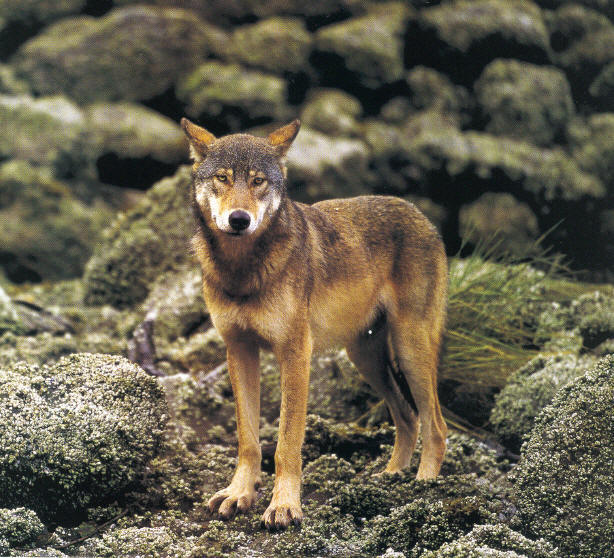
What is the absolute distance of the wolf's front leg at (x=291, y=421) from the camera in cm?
414

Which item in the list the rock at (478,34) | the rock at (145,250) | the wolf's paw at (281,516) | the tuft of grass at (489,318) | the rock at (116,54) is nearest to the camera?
the wolf's paw at (281,516)

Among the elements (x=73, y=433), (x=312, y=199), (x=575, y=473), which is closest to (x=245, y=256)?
(x=73, y=433)

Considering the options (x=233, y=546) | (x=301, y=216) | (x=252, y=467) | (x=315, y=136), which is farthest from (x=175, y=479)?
(x=315, y=136)

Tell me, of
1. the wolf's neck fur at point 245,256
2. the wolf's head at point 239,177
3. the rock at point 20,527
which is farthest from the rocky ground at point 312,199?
the wolf's head at point 239,177

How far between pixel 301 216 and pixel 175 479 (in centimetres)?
189

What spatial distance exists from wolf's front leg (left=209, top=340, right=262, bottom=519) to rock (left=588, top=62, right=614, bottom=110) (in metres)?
6.79

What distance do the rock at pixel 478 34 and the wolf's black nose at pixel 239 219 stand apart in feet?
20.0

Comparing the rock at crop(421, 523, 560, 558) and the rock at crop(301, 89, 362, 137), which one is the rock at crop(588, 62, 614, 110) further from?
the rock at crop(421, 523, 560, 558)

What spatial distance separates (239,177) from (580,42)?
261 inches

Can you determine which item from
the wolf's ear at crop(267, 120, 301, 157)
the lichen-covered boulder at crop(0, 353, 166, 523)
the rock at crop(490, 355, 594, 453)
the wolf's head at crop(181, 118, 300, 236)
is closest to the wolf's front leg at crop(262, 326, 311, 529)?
the wolf's head at crop(181, 118, 300, 236)

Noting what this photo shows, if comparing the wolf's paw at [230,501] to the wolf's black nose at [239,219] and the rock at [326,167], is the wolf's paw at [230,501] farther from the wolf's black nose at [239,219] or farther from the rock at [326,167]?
the rock at [326,167]

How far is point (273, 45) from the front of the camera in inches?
367

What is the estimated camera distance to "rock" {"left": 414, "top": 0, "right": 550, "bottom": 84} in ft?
29.3

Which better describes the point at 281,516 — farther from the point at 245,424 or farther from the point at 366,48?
the point at 366,48
